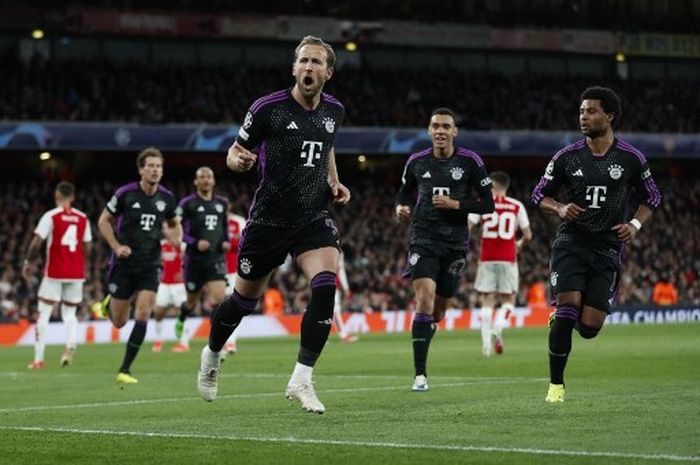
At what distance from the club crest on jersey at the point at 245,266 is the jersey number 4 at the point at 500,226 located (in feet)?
38.4

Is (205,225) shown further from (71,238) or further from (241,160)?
(241,160)

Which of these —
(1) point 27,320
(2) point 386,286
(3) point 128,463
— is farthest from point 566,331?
(2) point 386,286

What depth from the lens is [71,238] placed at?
2166cm

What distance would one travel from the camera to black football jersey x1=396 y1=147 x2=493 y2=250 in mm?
14547

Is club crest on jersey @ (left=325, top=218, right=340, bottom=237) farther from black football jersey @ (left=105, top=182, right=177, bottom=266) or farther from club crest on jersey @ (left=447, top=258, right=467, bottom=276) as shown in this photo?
black football jersey @ (left=105, top=182, right=177, bottom=266)

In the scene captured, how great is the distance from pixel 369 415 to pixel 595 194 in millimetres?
2665

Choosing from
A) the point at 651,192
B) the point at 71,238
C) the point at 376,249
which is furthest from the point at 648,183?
the point at 376,249

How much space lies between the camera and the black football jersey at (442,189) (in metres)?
14.5

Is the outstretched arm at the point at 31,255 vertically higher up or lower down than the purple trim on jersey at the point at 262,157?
lower down

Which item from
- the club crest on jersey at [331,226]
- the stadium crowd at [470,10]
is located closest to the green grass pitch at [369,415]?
the club crest on jersey at [331,226]

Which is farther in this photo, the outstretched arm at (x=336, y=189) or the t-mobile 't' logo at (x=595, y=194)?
the t-mobile 't' logo at (x=595, y=194)

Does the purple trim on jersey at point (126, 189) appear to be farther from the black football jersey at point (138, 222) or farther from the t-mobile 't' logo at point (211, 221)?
the t-mobile 't' logo at point (211, 221)

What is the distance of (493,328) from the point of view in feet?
70.4

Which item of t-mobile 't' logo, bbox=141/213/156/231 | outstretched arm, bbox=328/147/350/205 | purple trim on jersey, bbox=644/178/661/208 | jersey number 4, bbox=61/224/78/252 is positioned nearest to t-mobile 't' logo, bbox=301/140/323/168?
outstretched arm, bbox=328/147/350/205
